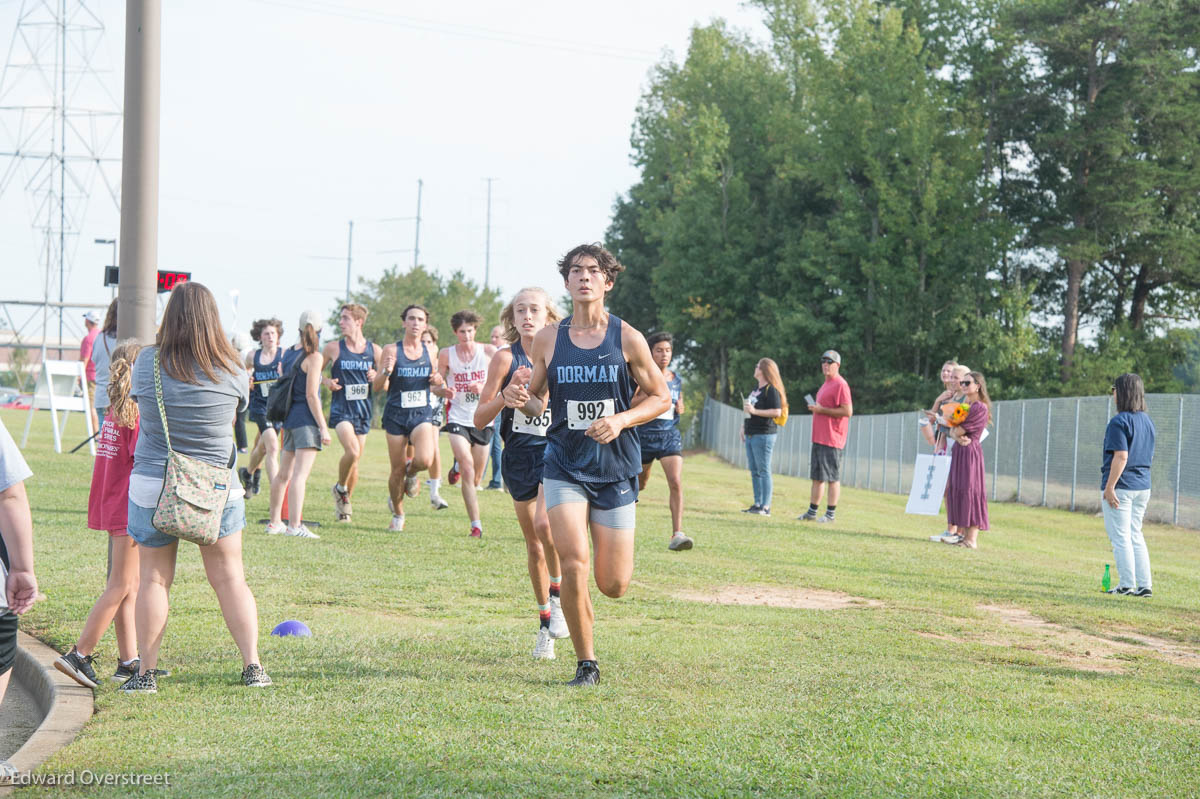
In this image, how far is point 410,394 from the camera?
42.4 feet

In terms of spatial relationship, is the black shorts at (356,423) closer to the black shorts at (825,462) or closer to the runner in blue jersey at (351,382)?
the runner in blue jersey at (351,382)

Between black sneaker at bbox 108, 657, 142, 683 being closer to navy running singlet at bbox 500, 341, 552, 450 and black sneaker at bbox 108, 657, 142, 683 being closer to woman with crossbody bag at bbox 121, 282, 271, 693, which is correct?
woman with crossbody bag at bbox 121, 282, 271, 693

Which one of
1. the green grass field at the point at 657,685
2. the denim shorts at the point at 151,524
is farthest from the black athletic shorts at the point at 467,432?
the denim shorts at the point at 151,524

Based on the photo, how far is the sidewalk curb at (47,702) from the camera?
4898mm

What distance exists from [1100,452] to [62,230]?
49.3 m

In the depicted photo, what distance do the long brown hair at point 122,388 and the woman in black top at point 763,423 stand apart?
36.5 feet

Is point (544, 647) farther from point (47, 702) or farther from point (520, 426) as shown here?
point (47, 702)

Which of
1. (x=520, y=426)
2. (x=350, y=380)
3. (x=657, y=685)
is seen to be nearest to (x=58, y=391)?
(x=350, y=380)

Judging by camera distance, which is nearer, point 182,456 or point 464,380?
point 182,456

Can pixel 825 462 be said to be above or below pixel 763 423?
below

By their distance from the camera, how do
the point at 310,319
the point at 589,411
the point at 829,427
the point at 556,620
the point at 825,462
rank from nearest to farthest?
1. the point at 589,411
2. the point at 556,620
3. the point at 310,319
4. the point at 829,427
5. the point at 825,462

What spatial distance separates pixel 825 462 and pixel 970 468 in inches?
94.0

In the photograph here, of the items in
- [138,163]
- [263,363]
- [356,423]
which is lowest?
[356,423]

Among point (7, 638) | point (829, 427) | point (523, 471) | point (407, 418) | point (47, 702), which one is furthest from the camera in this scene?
→ point (829, 427)
